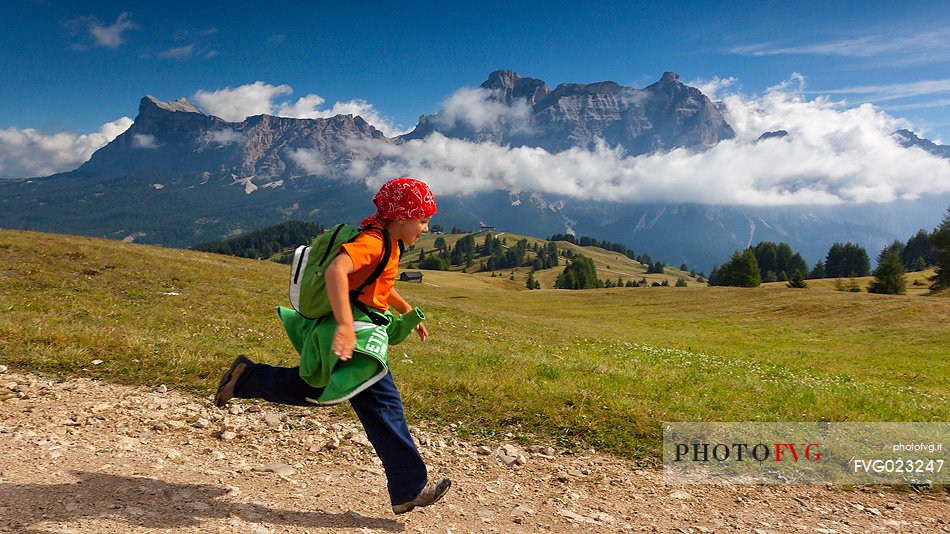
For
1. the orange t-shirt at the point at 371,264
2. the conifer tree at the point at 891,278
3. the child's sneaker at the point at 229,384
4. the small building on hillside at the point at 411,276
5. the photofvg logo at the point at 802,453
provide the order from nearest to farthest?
1. the orange t-shirt at the point at 371,264
2. the child's sneaker at the point at 229,384
3. the photofvg logo at the point at 802,453
4. the conifer tree at the point at 891,278
5. the small building on hillside at the point at 411,276

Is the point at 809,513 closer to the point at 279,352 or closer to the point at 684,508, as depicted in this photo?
the point at 684,508

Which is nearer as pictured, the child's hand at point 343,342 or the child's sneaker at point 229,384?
the child's hand at point 343,342

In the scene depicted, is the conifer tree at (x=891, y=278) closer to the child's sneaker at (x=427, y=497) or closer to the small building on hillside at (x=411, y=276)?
the child's sneaker at (x=427, y=497)

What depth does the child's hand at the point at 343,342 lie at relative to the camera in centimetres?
459

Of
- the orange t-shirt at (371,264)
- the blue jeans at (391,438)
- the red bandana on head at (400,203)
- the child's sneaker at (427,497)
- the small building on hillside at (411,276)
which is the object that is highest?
the red bandana on head at (400,203)

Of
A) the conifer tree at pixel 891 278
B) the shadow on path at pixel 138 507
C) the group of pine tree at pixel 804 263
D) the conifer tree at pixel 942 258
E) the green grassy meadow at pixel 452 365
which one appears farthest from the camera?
the group of pine tree at pixel 804 263

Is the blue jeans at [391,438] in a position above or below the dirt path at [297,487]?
above

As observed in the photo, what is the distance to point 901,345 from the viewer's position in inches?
1487

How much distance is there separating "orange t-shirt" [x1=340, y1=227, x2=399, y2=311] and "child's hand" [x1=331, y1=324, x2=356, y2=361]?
0.57 meters

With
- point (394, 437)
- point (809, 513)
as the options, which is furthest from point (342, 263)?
point (809, 513)

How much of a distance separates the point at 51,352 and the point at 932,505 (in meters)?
13.6

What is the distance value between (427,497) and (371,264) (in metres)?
2.48

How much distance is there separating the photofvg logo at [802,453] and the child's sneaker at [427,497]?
3173mm

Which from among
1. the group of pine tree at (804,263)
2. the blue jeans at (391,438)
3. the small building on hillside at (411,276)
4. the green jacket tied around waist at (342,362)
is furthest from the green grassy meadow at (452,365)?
the small building on hillside at (411,276)
